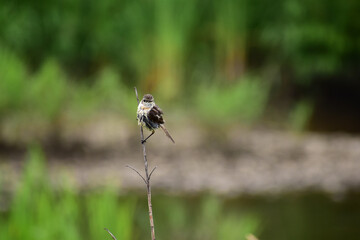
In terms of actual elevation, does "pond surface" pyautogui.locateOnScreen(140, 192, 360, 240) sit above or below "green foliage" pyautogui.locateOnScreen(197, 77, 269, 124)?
below

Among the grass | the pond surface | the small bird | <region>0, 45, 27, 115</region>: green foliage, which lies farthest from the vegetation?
the small bird

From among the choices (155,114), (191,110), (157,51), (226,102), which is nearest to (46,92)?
(157,51)

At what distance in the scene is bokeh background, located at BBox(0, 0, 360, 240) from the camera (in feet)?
20.9

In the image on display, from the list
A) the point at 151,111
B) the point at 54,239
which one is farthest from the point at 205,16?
the point at 151,111

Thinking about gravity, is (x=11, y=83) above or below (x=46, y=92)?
below

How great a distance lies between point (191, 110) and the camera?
8.91m

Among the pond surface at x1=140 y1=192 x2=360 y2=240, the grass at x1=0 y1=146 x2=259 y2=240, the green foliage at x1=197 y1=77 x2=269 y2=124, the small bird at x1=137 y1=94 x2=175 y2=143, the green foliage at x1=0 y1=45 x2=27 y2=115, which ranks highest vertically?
the green foliage at x1=197 y1=77 x2=269 y2=124

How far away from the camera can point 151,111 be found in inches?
46.1

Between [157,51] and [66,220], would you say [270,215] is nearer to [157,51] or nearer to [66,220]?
[66,220]

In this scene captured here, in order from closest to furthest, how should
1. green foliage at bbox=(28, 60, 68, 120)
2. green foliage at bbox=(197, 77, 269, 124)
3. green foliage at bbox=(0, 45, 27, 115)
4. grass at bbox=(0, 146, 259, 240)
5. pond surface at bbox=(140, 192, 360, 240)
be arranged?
grass at bbox=(0, 146, 259, 240) < pond surface at bbox=(140, 192, 360, 240) < green foliage at bbox=(0, 45, 27, 115) < green foliage at bbox=(28, 60, 68, 120) < green foliage at bbox=(197, 77, 269, 124)

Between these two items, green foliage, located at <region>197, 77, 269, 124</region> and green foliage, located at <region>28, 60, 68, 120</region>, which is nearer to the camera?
green foliage, located at <region>28, 60, 68, 120</region>

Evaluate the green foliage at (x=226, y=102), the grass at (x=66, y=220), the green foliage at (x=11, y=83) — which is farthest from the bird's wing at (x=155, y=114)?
the green foliage at (x=226, y=102)

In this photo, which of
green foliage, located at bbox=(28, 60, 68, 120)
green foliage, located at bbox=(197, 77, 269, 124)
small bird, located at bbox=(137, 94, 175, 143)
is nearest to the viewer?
small bird, located at bbox=(137, 94, 175, 143)

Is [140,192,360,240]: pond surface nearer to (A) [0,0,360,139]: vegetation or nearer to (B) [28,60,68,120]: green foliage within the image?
(B) [28,60,68,120]: green foliage
